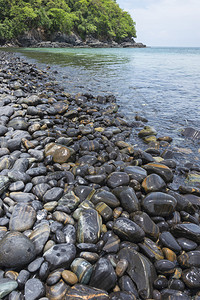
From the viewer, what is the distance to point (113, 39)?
9800 centimetres

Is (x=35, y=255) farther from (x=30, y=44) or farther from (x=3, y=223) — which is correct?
(x=30, y=44)

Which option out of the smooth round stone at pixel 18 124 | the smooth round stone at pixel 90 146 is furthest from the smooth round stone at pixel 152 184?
the smooth round stone at pixel 18 124

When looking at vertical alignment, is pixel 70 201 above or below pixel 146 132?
below

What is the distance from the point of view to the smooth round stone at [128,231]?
225cm

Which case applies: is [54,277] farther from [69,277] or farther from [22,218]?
[22,218]

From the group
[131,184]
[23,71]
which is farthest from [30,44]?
[131,184]

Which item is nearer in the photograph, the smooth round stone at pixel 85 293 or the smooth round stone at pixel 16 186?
the smooth round stone at pixel 85 293

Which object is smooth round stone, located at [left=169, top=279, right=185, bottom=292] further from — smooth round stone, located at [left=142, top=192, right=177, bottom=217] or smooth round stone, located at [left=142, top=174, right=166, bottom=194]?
smooth round stone, located at [left=142, top=174, right=166, bottom=194]

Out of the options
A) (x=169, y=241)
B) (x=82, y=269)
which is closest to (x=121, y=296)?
(x=82, y=269)

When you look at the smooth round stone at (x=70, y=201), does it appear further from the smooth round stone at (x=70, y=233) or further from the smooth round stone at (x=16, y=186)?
the smooth round stone at (x=16, y=186)

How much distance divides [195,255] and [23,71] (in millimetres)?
13324

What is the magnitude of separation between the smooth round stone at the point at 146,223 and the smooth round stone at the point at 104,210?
328 mm

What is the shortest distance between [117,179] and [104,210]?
726mm

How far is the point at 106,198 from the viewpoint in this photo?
9.08 feet
